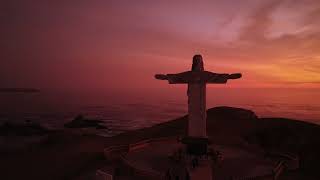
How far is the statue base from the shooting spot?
15656mm

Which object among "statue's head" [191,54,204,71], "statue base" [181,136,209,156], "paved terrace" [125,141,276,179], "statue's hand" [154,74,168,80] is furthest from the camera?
"statue's hand" [154,74,168,80]

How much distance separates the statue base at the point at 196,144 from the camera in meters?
15.7

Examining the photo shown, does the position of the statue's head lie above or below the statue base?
above

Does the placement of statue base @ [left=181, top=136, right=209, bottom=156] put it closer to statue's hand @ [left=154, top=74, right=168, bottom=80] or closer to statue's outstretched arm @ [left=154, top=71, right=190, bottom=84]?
statue's outstretched arm @ [left=154, top=71, right=190, bottom=84]

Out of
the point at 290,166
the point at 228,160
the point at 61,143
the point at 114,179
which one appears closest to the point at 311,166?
the point at 290,166

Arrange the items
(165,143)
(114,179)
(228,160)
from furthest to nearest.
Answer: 1. (165,143)
2. (228,160)
3. (114,179)

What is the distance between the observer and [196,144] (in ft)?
51.7

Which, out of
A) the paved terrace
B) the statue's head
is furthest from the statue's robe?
the paved terrace

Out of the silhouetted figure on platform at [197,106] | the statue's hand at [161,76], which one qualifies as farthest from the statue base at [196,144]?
the statue's hand at [161,76]

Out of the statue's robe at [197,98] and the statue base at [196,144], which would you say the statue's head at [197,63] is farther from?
the statue base at [196,144]

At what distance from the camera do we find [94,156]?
2770 cm

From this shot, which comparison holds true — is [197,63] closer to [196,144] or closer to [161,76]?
[161,76]

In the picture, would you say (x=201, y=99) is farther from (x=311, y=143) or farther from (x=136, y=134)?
(x=136, y=134)

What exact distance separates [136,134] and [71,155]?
28.8ft
